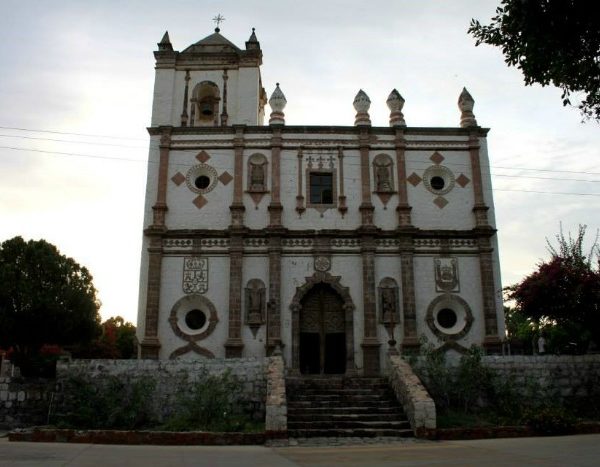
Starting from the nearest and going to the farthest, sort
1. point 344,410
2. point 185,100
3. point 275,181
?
point 344,410 → point 275,181 → point 185,100

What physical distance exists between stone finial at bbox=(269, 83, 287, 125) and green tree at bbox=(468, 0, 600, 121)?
17042mm

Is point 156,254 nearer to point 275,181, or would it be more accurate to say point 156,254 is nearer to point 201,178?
point 201,178

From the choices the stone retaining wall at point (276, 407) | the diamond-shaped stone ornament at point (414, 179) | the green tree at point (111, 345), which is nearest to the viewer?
the stone retaining wall at point (276, 407)

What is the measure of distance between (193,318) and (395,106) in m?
13.1

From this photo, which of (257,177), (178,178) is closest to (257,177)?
(257,177)

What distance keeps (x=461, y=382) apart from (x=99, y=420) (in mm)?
10484

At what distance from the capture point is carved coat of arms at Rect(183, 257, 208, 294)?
23.3m

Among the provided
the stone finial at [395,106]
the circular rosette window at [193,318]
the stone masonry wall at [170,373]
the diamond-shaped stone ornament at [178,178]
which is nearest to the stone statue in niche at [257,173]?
the diamond-shaped stone ornament at [178,178]

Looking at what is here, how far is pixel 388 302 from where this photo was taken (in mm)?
23109

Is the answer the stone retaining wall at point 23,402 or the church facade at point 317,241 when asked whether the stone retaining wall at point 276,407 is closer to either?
the church facade at point 317,241

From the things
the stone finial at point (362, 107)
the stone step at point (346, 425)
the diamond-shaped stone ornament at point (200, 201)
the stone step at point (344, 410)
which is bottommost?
the stone step at point (346, 425)

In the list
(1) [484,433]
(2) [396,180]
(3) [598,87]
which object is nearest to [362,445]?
(1) [484,433]

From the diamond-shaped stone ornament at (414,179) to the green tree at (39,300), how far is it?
48.6 ft

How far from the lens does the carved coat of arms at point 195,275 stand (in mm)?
23312
